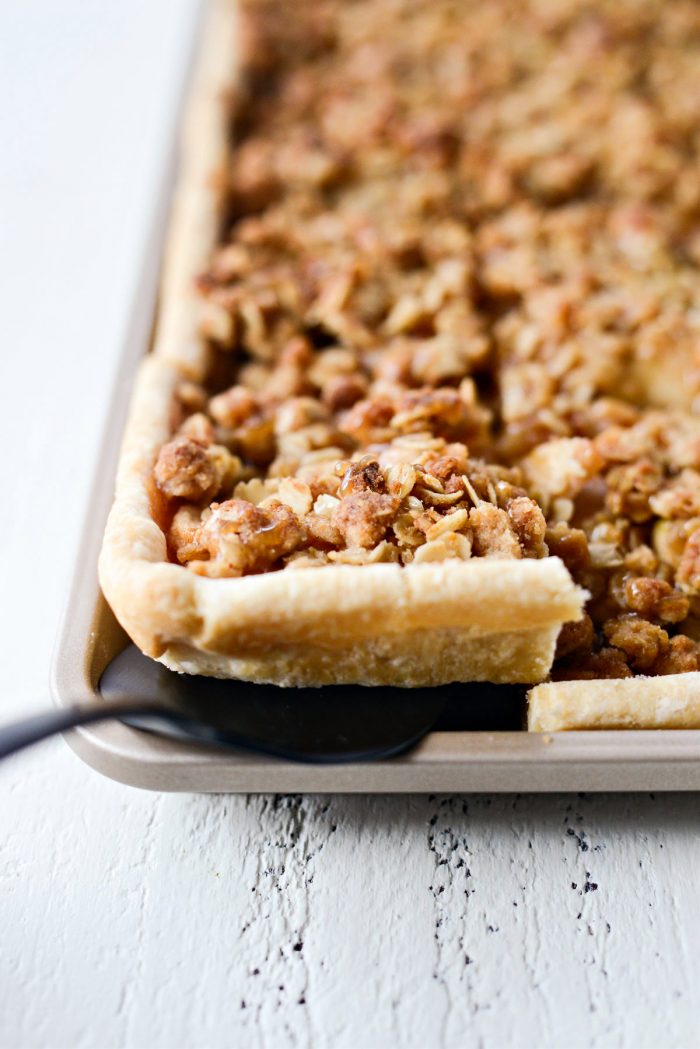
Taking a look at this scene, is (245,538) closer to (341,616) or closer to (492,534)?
(341,616)

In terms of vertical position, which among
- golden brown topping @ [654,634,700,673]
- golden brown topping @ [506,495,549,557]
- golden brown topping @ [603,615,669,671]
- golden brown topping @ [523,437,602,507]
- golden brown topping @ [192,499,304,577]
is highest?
golden brown topping @ [192,499,304,577]

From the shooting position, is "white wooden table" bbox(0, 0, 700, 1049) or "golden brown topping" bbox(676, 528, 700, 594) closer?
"white wooden table" bbox(0, 0, 700, 1049)

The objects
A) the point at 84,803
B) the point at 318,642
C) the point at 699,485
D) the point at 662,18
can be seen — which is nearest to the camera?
the point at 318,642

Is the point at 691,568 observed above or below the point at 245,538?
below

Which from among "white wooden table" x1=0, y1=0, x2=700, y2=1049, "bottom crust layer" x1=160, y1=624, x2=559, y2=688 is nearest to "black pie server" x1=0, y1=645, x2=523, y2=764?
"bottom crust layer" x1=160, y1=624, x2=559, y2=688

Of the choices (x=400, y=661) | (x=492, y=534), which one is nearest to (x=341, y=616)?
(x=400, y=661)

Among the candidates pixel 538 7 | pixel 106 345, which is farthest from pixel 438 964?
pixel 538 7

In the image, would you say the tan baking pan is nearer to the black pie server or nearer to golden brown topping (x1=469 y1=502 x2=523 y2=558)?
the black pie server

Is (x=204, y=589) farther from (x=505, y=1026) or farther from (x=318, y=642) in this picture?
(x=505, y=1026)
